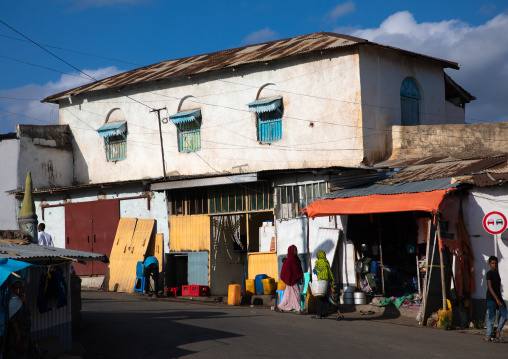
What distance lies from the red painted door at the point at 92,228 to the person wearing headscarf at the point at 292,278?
9304 mm

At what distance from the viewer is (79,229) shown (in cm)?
2508

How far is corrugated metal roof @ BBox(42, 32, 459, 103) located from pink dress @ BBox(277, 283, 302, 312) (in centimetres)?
777

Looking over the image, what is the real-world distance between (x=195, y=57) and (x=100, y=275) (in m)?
10.2

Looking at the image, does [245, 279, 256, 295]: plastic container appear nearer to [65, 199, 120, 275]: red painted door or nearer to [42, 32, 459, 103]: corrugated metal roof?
[65, 199, 120, 275]: red painted door

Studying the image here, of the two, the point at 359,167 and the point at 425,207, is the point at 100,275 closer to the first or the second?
the point at 359,167

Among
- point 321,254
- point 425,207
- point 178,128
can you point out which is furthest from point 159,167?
point 425,207

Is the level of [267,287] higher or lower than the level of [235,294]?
higher

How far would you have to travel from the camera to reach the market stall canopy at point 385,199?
575 inches

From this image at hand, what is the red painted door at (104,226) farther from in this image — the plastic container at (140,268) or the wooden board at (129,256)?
the plastic container at (140,268)

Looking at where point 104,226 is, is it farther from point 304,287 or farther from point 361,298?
point 361,298

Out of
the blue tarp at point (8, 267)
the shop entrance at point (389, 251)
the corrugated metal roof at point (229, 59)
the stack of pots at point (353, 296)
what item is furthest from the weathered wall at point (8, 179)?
the blue tarp at point (8, 267)

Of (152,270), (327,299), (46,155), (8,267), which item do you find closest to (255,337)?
(327,299)

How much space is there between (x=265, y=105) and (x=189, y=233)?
16.5 ft

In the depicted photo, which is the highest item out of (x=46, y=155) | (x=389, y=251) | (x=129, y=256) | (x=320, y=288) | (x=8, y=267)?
(x=46, y=155)
